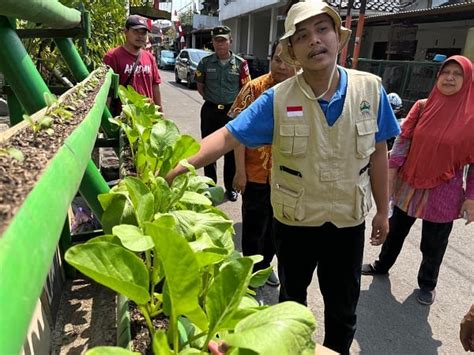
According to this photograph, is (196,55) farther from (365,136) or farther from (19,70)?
(19,70)

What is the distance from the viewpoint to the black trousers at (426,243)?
286 centimetres


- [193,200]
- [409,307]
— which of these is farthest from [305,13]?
[409,307]

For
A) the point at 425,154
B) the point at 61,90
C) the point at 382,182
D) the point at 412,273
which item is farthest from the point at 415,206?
the point at 61,90

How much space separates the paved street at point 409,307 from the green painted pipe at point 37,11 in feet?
7.19

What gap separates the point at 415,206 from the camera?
2.88 m

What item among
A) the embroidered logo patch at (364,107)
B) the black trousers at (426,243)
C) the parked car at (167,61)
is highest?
the embroidered logo patch at (364,107)

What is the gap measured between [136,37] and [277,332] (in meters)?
3.92

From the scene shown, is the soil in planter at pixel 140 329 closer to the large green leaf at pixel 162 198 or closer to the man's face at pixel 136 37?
the large green leaf at pixel 162 198

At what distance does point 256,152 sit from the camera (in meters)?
2.87

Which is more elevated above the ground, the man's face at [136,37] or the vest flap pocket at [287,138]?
the man's face at [136,37]

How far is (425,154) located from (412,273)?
1141 millimetres

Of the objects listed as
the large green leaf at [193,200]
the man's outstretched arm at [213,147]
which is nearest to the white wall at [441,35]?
the man's outstretched arm at [213,147]

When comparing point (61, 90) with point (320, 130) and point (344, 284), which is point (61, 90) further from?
point (344, 284)

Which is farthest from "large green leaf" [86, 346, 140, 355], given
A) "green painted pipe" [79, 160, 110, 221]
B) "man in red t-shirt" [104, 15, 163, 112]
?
"man in red t-shirt" [104, 15, 163, 112]
